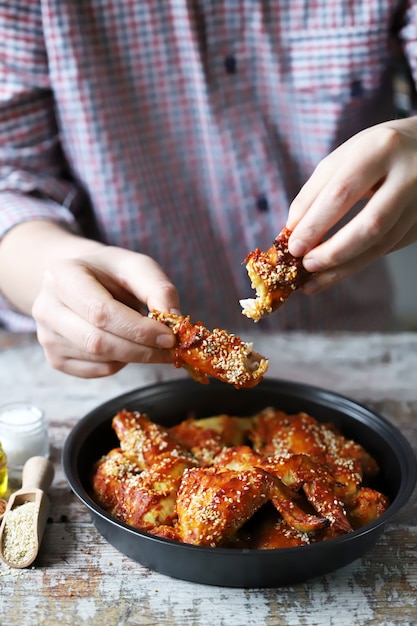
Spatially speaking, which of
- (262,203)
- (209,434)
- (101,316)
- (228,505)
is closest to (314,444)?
(209,434)

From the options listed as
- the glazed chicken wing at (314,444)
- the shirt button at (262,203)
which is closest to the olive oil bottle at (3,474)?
the glazed chicken wing at (314,444)

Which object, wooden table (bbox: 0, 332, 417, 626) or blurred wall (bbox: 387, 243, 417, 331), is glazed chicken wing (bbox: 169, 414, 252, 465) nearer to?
wooden table (bbox: 0, 332, 417, 626)

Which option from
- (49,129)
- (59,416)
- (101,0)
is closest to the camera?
(59,416)

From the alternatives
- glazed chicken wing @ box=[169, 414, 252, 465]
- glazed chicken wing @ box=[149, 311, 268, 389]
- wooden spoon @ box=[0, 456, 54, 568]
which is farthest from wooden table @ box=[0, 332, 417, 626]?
glazed chicken wing @ box=[149, 311, 268, 389]

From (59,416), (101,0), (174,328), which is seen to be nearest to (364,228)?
Answer: (174,328)

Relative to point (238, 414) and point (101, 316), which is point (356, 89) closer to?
point (238, 414)

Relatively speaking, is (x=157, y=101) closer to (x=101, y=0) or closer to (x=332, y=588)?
(x=101, y=0)
